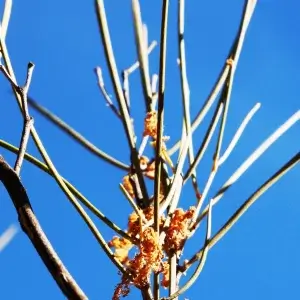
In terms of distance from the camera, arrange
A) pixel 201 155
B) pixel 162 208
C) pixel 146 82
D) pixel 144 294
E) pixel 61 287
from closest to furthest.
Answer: pixel 61 287
pixel 144 294
pixel 162 208
pixel 201 155
pixel 146 82

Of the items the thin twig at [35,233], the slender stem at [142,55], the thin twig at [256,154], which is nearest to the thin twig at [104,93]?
the slender stem at [142,55]

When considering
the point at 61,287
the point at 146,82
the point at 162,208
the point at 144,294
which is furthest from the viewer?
the point at 146,82

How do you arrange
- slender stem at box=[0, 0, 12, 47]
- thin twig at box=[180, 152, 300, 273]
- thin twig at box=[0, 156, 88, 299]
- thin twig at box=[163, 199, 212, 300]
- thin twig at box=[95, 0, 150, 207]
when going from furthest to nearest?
thin twig at box=[95, 0, 150, 207], slender stem at box=[0, 0, 12, 47], thin twig at box=[180, 152, 300, 273], thin twig at box=[163, 199, 212, 300], thin twig at box=[0, 156, 88, 299]

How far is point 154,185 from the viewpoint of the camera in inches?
34.7

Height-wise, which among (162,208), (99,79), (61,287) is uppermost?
(99,79)

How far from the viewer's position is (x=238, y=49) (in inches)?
47.6

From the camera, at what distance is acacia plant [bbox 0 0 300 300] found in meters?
0.73

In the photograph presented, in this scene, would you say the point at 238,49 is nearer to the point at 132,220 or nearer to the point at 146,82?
the point at 146,82

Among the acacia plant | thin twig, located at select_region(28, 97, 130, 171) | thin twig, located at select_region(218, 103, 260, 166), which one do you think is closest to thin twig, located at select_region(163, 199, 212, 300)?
the acacia plant

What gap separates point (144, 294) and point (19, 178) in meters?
0.27

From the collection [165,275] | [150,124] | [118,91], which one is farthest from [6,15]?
[165,275]

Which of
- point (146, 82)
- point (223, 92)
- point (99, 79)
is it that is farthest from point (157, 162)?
point (99, 79)

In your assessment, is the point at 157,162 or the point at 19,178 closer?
the point at 19,178

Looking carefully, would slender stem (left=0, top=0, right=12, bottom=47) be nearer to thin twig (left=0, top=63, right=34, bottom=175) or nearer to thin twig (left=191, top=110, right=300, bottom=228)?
thin twig (left=0, top=63, right=34, bottom=175)
